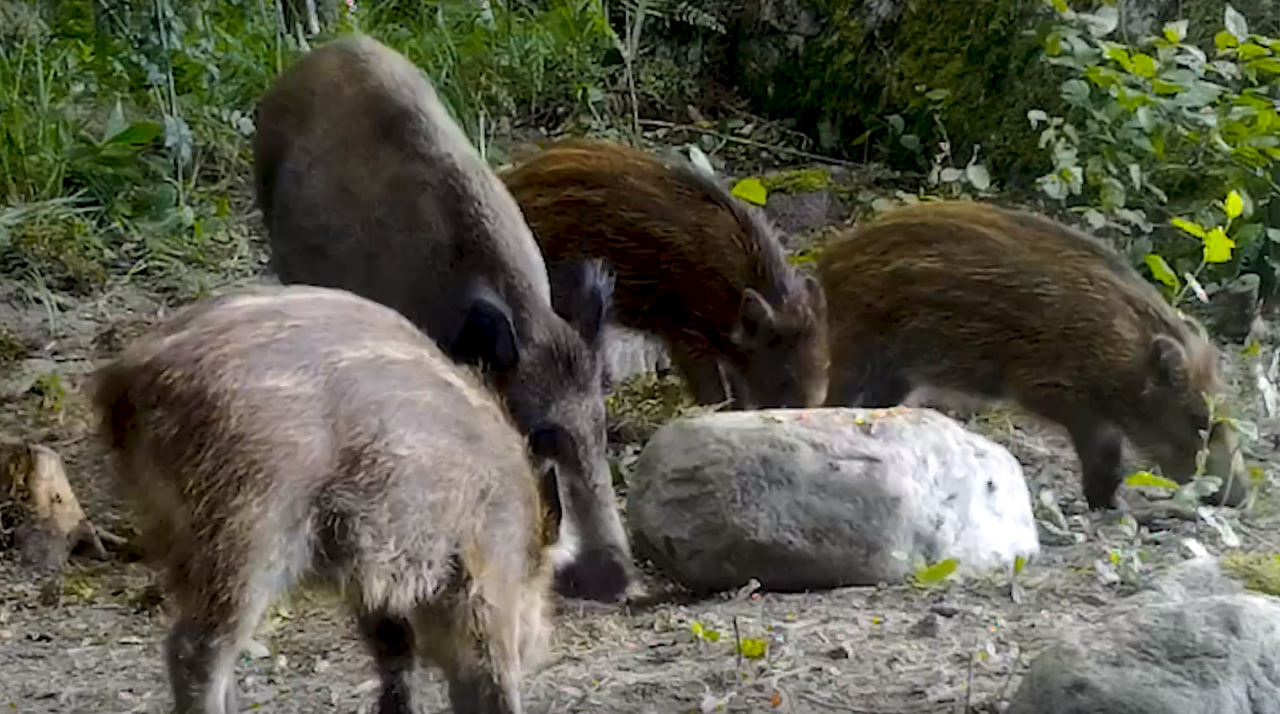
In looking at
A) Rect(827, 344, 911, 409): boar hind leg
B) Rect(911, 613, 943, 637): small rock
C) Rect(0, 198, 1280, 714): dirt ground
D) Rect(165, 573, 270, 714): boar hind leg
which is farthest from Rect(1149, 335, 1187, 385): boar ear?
Rect(165, 573, 270, 714): boar hind leg

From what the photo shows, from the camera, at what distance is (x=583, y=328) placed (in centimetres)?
462

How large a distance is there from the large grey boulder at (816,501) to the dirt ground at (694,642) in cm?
8

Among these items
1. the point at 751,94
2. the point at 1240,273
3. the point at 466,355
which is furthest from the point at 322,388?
the point at 751,94

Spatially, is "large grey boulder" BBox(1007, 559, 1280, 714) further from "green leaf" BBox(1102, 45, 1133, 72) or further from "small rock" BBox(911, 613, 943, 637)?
"green leaf" BBox(1102, 45, 1133, 72)

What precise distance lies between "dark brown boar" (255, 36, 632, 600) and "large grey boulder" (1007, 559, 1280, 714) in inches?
47.3

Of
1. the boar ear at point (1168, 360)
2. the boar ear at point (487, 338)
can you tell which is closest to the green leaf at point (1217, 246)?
the boar ear at point (1168, 360)

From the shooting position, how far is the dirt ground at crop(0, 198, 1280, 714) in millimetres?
3521

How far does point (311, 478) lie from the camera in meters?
2.93

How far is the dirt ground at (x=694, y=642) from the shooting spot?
352 cm

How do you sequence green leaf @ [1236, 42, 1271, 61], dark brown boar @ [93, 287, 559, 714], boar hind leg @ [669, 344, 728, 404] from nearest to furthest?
dark brown boar @ [93, 287, 559, 714] < green leaf @ [1236, 42, 1271, 61] < boar hind leg @ [669, 344, 728, 404]

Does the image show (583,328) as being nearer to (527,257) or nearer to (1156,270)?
(527,257)

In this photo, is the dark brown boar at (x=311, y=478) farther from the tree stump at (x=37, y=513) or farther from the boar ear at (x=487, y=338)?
the tree stump at (x=37, y=513)

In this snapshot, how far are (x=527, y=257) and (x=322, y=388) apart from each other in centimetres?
180

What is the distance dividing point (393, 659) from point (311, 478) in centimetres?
71
